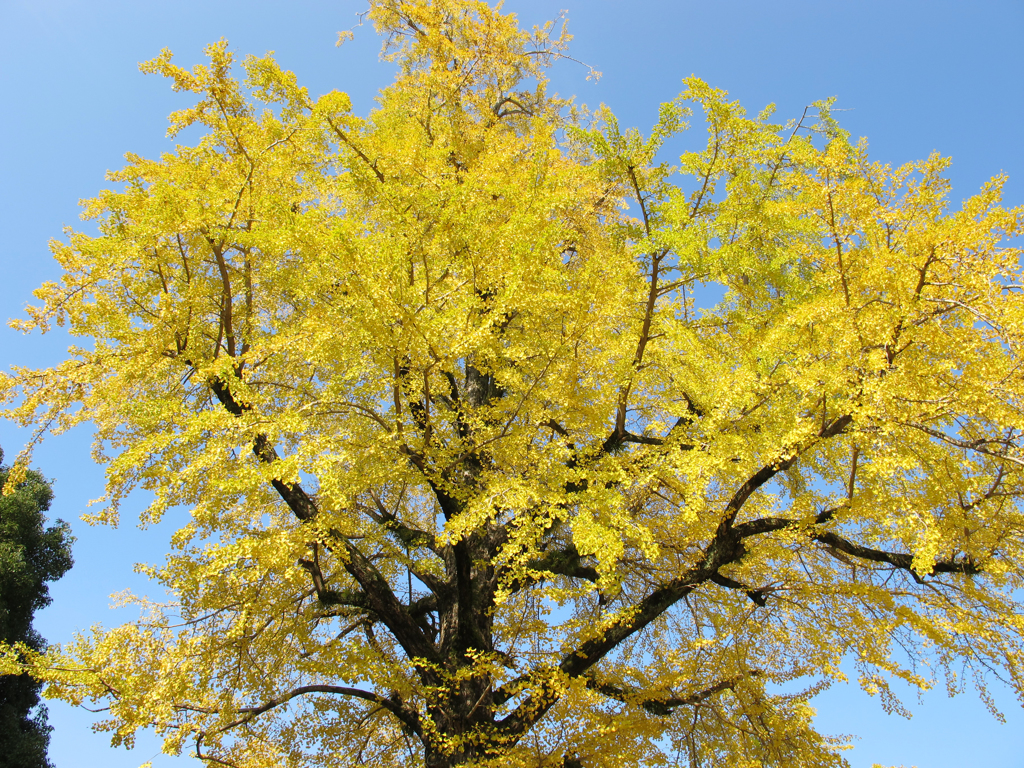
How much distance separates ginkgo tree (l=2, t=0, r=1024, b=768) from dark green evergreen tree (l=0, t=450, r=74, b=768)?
19.0 feet

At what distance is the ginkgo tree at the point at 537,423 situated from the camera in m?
4.00

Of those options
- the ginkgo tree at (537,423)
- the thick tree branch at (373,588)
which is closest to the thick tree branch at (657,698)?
the ginkgo tree at (537,423)

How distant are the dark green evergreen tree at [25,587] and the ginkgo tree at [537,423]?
228 inches

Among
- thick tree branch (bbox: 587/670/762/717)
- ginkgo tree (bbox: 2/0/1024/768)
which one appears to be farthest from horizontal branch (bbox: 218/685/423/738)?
thick tree branch (bbox: 587/670/762/717)

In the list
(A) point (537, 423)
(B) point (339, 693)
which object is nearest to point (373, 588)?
(B) point (339, 693)

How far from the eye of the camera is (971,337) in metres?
3.97

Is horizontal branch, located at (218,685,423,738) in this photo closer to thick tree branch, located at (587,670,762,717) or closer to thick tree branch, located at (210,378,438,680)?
thick tree branch, located at (210,378,438,680)

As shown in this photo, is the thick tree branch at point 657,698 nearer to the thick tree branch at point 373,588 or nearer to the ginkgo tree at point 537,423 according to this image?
the ginkgo tree at point 537,423

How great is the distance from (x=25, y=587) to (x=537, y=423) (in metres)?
10.5

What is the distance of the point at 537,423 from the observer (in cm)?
451

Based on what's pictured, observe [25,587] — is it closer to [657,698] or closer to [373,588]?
[373,588]

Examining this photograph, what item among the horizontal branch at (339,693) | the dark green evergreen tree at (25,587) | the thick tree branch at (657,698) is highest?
the dark green evergreen tree at (25,587)

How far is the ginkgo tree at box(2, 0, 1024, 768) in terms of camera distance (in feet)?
13.1

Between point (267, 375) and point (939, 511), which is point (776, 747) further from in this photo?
point (267, 375)
